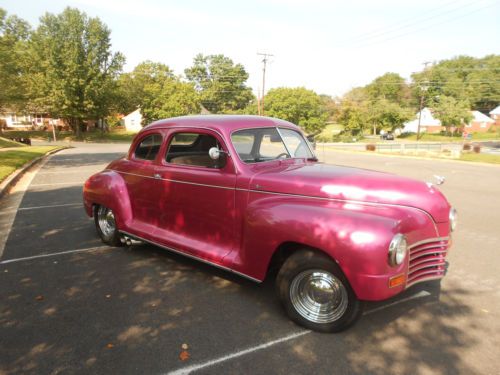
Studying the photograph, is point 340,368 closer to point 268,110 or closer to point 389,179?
point 389,179

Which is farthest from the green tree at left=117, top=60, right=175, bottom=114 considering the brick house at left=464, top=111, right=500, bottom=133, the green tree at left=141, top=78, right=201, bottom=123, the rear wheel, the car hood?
the brick house at left=464, top=111, right=500, bottom=133

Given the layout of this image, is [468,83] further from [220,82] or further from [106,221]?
[106,221]

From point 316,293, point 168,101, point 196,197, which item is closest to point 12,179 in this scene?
point 196,197

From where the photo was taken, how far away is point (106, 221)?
552 cm

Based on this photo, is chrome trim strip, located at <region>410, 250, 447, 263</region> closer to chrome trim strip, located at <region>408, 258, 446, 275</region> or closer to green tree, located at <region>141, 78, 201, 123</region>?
chrome trim strip, located at <region>408, 258, 446, 275</region>

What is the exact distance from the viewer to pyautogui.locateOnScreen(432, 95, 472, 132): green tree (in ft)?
208

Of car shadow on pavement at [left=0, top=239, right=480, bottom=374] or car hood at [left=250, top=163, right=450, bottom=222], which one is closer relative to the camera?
car shadow on pavement at [left=0, top=239, right=480, bottom=374]

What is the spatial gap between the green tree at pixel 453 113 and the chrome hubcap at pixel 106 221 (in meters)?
71.1

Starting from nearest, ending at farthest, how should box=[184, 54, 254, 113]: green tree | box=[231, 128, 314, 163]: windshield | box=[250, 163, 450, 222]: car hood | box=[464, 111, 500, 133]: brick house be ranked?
box=[250, 163, 450, 222]: car hood, box=[231, 128, 314, 163]: windshield, box=[464, 111, 500, 133]: brick house, box=[184, 54, 254, 113]: green tree

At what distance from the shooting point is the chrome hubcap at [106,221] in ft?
17.6

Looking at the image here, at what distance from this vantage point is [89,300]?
3717mm

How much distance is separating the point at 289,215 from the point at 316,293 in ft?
2.44

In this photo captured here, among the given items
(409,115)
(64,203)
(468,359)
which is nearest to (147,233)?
(468,359)

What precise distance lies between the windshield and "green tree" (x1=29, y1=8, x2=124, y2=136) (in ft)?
137
